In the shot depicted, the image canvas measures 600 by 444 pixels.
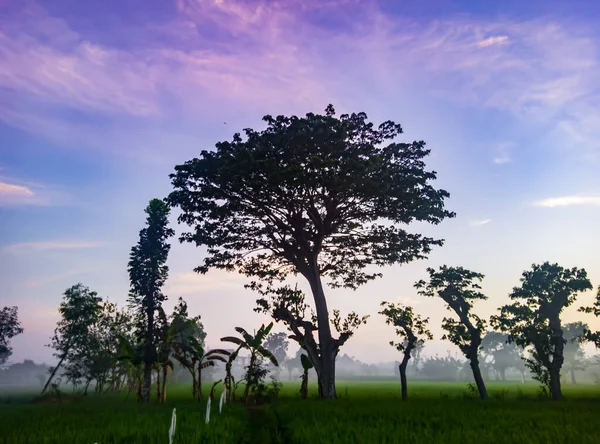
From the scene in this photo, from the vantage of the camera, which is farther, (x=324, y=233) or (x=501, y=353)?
(x=501, y=353)

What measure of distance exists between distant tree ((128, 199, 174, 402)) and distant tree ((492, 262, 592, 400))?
27707mm

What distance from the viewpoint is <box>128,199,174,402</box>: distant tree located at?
98.9ft

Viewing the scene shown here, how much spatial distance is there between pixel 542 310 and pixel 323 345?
1874 cm

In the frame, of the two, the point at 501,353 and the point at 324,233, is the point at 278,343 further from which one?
the point at 324,233

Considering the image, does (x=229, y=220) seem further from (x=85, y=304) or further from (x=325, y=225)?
(x=85, y=304)

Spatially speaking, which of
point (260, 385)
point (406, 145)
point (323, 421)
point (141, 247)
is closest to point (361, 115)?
point (406, 145)

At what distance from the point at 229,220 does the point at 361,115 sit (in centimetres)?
1073

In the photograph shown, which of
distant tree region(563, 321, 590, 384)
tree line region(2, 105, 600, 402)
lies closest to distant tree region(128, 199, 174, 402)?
tree line region(2, 105, 600, 402)

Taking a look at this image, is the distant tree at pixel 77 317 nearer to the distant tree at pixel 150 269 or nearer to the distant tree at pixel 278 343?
the distant tree at pixel 150 269

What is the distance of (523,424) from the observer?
9656 mm

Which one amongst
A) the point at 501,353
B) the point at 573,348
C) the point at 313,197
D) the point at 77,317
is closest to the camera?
the point at 313,197

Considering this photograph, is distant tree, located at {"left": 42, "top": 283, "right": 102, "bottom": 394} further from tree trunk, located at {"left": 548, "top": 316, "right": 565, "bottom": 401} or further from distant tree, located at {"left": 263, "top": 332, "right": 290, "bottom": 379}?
distant tree, located at {"left": 263, "top": 332, "right": 290, "bottom": 379}

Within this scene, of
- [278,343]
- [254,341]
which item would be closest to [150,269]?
[254,341]

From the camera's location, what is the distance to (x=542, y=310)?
28.4 metres
